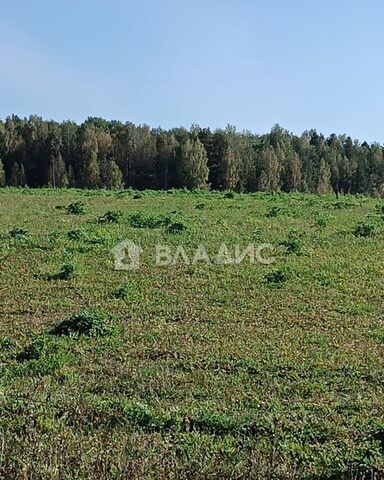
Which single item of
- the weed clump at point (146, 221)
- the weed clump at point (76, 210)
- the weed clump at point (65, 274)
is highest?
the weed clump at point (76, 210)

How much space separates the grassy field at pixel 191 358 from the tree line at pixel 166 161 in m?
41.5

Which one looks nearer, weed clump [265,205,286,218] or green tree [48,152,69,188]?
weed clump [265,205,286,218]

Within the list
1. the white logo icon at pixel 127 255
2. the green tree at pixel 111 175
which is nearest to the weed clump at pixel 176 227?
the white logo icon at pixel 127 255

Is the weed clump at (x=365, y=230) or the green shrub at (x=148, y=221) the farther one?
the green shrub at (x=148, y=221)

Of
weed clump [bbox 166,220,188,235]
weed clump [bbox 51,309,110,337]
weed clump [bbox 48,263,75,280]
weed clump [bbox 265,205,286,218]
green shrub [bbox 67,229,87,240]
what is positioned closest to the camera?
weed clump [bbox 51,309,110,337]

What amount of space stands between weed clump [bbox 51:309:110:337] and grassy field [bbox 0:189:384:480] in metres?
0.02

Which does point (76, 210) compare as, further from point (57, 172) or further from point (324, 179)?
point (324, 179)

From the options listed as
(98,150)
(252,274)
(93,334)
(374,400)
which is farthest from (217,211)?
(98,150)

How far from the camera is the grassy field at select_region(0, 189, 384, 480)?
4.59 m

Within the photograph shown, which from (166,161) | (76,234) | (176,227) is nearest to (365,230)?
(176,227)

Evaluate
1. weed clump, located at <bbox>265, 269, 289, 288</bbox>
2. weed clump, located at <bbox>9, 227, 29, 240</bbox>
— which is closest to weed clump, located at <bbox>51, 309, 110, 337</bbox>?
weed clump, located at <bbox>265, 269, 289, 288</bbox>

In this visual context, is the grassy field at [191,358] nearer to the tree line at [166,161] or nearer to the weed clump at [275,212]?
the weed clump at [275,212]

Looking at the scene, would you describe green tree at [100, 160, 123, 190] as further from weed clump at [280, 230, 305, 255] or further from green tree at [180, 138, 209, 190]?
weed clump at [280, 230, 305, 255]

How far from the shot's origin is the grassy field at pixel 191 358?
4.59 meters
